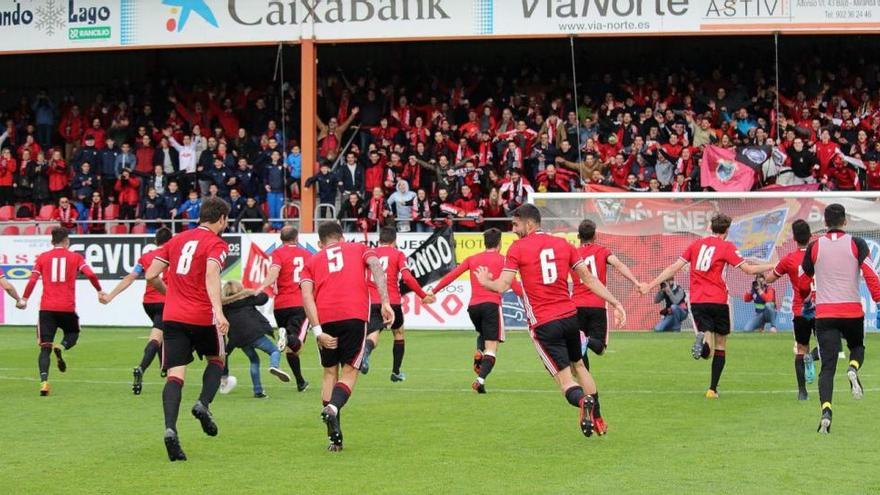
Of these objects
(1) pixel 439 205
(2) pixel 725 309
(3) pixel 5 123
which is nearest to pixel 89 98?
(3) pixel 5 123

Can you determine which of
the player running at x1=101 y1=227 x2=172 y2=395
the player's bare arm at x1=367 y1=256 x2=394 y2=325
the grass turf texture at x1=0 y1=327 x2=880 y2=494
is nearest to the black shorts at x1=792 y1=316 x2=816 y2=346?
the grass turf texture at x1=0 y1=327 x2=880 y2=494

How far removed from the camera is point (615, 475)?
9.56m

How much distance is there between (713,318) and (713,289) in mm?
335

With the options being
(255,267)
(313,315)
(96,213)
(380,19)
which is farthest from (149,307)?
(96,213)

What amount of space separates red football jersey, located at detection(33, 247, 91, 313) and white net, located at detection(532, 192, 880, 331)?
1212 cm

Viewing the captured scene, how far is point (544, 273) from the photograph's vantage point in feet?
Result: 38.1

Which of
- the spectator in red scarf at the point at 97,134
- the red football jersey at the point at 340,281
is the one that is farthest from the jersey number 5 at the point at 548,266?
the spectator in red scarf at the point at 97,134

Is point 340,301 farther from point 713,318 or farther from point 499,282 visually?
point 713,318

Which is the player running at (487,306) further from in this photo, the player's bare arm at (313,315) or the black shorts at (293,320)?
the player's bare arm at (313,315)

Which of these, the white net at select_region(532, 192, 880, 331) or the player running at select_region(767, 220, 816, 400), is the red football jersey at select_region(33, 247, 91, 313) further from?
the white net at select_region(532, 192, 880, 331)

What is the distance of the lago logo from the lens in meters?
31.4

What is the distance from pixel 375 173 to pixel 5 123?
12.6 meters

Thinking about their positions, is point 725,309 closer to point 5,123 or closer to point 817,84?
point 817,84

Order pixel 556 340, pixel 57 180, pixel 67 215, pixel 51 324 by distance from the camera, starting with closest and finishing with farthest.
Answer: pixel 556 340 → pixel 51 324 → pixel 67 215 → pixel 57 180
